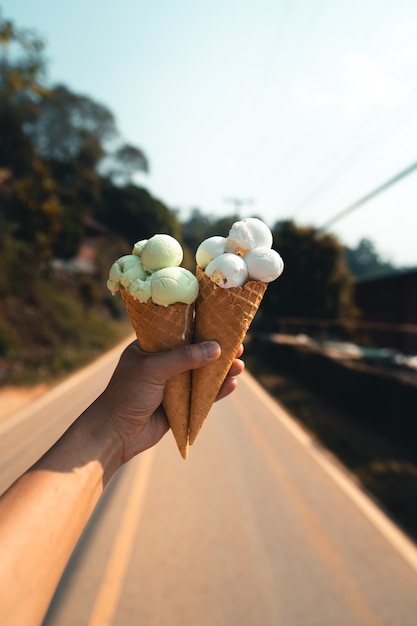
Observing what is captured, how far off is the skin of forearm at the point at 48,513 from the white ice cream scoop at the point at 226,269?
85cm

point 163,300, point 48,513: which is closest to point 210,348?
point 163,300

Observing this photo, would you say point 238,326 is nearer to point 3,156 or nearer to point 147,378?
point 147,378

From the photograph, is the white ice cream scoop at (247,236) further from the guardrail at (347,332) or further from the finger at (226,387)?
the guardrail at (347,332)

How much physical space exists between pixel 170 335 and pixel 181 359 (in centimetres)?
17

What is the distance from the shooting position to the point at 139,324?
208cm

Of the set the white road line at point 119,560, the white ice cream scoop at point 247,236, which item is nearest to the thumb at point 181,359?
the white ice cream scoop at point 247,236

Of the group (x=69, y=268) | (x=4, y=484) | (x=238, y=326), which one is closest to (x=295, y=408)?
(x=4, y=484)

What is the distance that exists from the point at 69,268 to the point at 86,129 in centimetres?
2659

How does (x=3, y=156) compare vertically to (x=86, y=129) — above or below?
below

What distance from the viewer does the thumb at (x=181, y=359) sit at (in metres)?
1.92

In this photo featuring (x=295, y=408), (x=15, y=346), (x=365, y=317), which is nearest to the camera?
(x=295, y=408)

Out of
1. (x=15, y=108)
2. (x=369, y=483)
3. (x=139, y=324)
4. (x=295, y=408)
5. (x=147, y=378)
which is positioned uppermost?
(x=15, y=108)

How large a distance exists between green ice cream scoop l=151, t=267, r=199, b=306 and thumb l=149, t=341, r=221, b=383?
0.81 ft

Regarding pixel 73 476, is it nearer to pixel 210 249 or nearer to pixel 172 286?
pixel 172 286
